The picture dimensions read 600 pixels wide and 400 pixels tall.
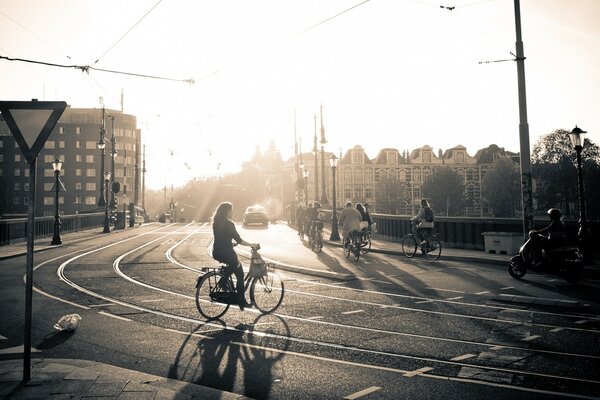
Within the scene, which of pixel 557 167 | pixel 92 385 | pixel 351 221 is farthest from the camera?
pixel 557 167

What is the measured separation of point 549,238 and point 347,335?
713 centimetres

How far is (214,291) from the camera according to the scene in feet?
26.9

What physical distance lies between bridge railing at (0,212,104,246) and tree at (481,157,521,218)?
60944 mm

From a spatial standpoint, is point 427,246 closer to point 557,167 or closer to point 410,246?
point 410,246

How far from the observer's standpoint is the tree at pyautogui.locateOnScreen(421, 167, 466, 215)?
84.1 m

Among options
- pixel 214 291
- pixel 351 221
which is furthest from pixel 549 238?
pixel 214 291

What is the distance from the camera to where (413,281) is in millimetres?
11891

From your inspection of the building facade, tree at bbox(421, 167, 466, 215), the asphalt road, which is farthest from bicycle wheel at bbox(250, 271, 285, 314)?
the building facade

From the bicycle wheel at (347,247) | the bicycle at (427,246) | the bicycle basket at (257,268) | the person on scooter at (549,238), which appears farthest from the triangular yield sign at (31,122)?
the bicycle at (427,246)

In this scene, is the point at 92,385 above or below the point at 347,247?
below

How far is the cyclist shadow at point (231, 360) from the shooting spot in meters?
4.92

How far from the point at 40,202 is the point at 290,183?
54.8m

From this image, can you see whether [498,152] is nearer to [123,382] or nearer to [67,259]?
[67,259]

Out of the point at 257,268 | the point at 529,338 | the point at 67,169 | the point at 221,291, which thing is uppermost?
the point at 67,169
